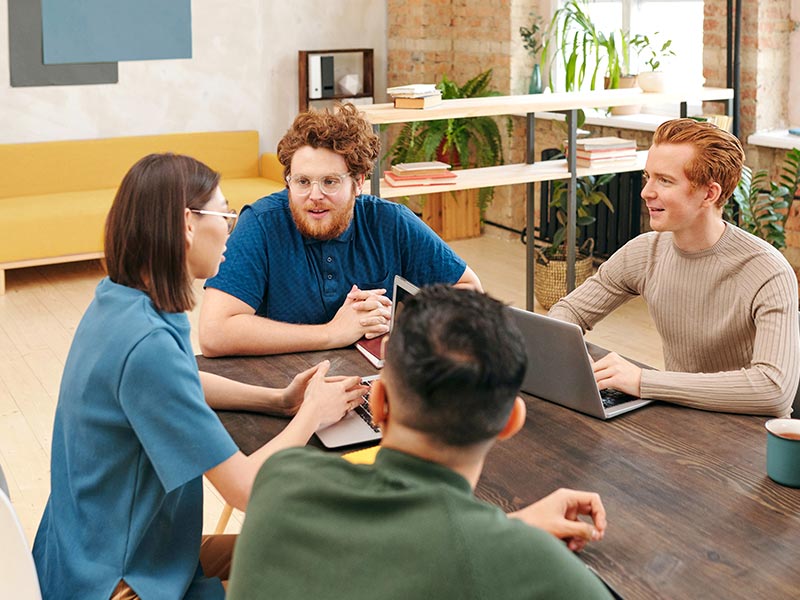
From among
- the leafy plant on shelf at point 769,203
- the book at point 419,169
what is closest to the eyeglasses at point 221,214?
the book at point 419,169

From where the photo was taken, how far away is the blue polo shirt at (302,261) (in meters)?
2.60

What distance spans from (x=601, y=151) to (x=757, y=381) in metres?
3.38

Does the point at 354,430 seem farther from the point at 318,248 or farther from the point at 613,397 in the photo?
the point at 318,248

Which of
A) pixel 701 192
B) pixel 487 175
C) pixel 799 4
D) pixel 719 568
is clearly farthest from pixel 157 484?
pixel 799 4

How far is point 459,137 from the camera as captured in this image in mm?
6684

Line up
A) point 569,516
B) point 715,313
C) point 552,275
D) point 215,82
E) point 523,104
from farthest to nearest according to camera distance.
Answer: point 215,82 < point 552,275 < point 523,104 < point 715,313 < point 569,516

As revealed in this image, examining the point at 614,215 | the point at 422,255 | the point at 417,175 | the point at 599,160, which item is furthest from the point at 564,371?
the point at 614,215

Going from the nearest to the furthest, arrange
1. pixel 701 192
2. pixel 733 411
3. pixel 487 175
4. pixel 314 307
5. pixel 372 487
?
pixel 372 487
pixel 733 411
pixel 701 192
pixel 314 307
pixel 487 175

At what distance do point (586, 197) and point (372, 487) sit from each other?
189 inches

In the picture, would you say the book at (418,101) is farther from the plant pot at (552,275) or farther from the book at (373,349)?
the book at (373,349)

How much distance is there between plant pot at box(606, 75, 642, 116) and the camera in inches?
235

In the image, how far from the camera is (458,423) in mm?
A: 1070

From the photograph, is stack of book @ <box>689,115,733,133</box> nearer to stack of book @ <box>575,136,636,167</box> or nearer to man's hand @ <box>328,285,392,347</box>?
stack of book @ <box>575,136,636,167</box>

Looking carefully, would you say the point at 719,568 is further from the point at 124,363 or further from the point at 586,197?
the point at 586,197
